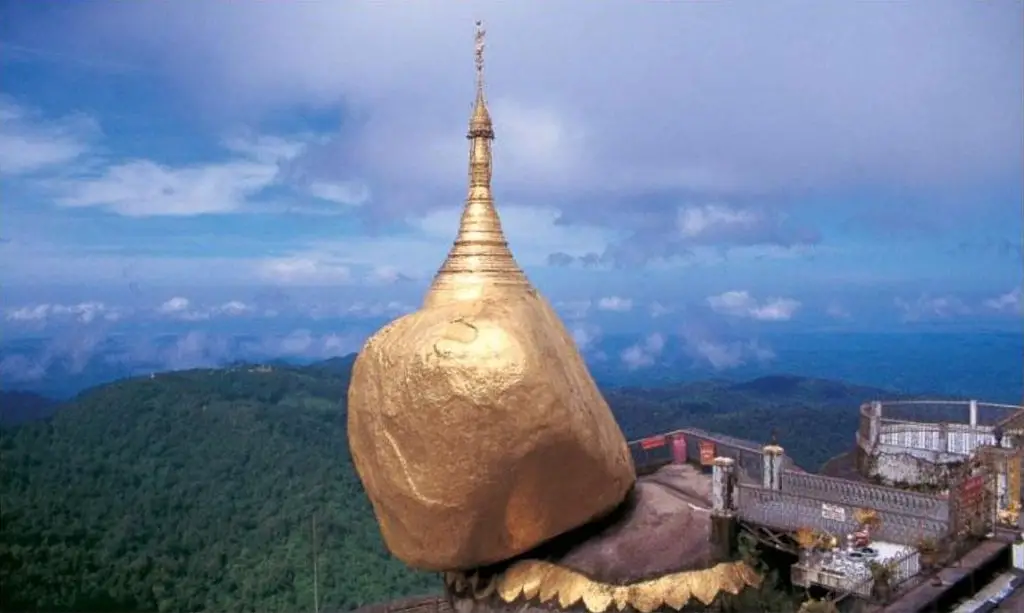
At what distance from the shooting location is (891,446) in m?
13.3

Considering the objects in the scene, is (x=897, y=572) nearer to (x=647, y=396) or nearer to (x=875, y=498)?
(x=875, y=498)

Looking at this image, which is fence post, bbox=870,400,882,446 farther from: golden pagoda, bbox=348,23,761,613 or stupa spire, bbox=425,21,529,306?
stupa spire, bbox=425,21,529,306

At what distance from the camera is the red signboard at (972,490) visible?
8.80 meters

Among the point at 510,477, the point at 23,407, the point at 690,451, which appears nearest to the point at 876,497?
the point at 510,477

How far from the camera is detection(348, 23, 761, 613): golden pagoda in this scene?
353 inches

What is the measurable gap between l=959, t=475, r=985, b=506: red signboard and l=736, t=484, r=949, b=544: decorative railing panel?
1.99 ft

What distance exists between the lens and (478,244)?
1176cm

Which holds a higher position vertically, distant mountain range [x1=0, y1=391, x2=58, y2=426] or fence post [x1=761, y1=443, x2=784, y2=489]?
fence post [x1=761, y1=443, x2=784, y2=489]

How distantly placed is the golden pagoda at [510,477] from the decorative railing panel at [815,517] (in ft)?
1.89

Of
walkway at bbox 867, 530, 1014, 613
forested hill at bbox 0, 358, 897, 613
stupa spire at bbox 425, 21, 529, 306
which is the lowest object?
forested hill at bbox 0, 358, 897, 613

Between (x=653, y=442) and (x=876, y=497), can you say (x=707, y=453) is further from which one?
(x=876, y=497)

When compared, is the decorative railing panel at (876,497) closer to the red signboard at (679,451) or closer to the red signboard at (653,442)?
the red signboard at (679,451)

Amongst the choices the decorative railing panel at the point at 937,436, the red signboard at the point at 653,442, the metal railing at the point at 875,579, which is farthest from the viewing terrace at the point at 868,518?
the red signboard at the point at 653,442

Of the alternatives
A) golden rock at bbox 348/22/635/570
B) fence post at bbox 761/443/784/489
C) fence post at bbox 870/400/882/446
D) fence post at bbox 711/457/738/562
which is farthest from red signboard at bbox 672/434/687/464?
fence post at bbox 711/457/738/562
